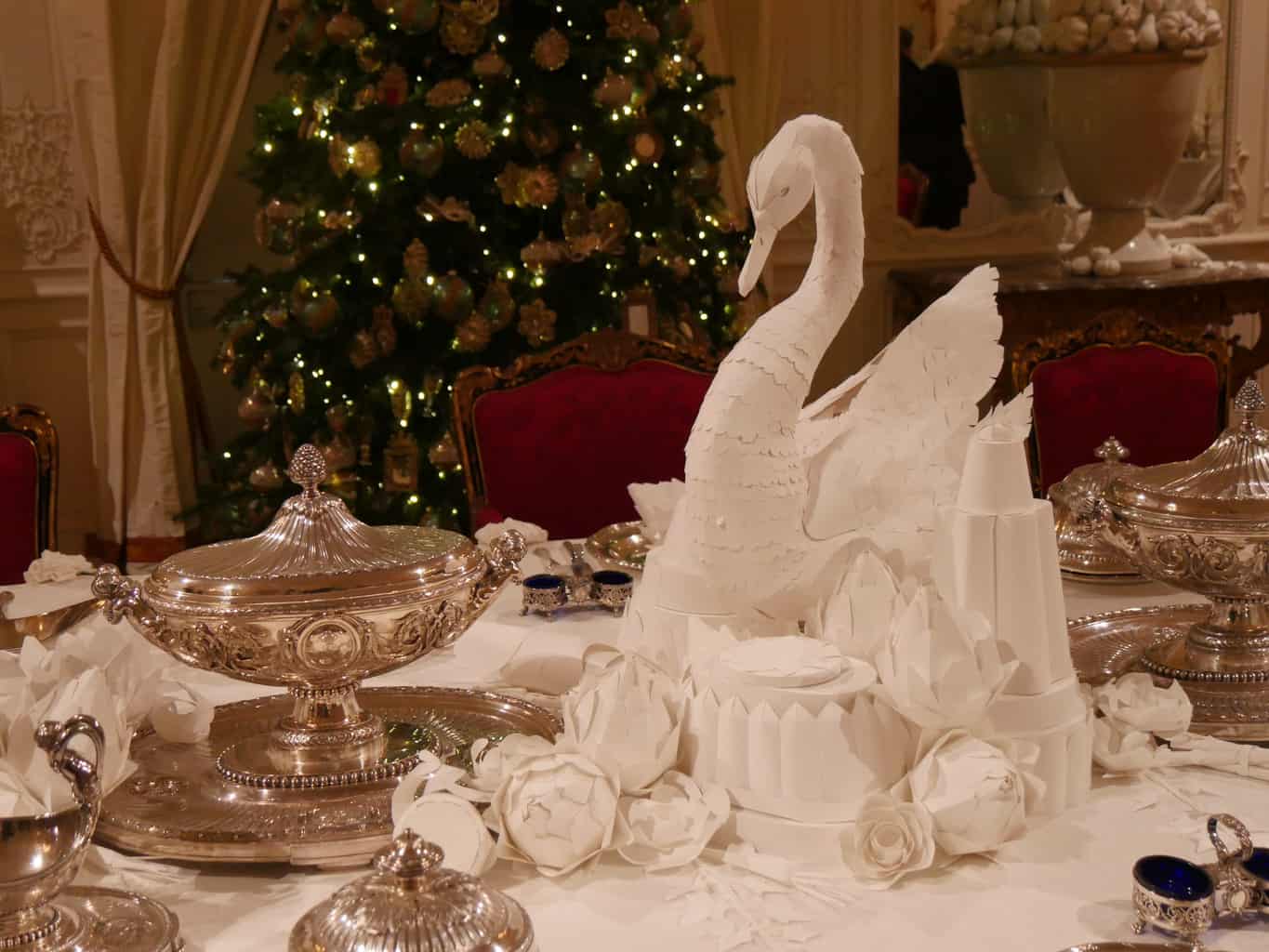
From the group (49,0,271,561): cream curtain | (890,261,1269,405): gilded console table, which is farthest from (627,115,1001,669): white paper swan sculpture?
(49,0,271,561): cream curtain

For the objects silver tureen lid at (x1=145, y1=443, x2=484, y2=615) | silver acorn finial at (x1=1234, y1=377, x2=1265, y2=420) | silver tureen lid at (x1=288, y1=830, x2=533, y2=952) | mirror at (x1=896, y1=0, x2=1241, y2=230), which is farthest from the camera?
mirror at (x1=896, y1=0, x2=1241, y2=230)

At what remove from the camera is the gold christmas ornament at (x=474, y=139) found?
3.30 m

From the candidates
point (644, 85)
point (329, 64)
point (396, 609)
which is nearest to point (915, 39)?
point (644, 85)

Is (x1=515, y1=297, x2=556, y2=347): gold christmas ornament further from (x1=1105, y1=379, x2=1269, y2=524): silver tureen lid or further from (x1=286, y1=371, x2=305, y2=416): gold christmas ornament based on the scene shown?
(x1=1105, y1=379, x2=1269, y2=524): silver tureen lid

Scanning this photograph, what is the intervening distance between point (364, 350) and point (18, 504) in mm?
1282

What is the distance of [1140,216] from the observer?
14.6 feet

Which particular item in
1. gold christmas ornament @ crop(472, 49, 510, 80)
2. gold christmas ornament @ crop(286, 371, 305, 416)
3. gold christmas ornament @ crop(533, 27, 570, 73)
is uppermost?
gold christmas ornament @ crop(533, 27, 570, 73)

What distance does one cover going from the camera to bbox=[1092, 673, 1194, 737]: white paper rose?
4.03 ft

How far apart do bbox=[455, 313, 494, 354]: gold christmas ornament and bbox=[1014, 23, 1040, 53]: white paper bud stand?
2.09 meters

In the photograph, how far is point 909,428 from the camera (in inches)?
54.1

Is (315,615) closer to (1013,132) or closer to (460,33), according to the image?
(460,33)

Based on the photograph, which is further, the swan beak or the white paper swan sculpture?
the swan beak

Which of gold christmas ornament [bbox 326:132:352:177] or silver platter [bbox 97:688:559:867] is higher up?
gold christmas ornament [bbox 326:132:352:177]

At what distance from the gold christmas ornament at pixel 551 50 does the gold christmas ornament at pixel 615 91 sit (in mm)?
110
